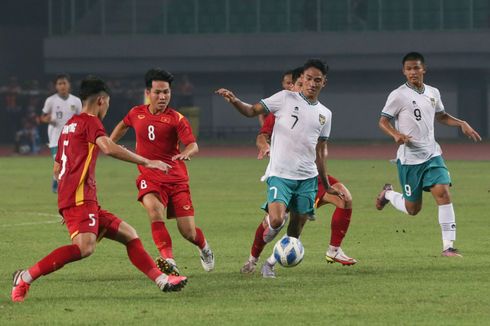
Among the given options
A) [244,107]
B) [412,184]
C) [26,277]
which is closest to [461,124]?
[412,184]

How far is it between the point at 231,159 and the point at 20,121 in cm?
1182

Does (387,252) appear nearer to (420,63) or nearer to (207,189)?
(420,63)

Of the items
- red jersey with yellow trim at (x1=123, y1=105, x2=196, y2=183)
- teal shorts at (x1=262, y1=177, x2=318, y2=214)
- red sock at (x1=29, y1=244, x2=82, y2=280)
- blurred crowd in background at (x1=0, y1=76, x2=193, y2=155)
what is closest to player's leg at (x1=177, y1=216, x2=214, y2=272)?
red jersey with yellow trim at (x1=123, y1=105, x2=196, y2=183)

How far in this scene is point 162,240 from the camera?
1233 centimetres

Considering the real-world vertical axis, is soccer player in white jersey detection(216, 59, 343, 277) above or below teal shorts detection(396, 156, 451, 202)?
above

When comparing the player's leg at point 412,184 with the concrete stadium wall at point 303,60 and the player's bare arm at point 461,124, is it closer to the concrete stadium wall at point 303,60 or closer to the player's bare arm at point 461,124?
the player's bare arm at point 461,124

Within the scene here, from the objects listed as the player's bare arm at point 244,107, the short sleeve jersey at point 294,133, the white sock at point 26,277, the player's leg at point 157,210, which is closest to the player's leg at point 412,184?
the short sleeve jersey at point 294,133

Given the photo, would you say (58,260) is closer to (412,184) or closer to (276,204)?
(276,204)

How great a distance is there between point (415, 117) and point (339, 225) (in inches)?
66.6

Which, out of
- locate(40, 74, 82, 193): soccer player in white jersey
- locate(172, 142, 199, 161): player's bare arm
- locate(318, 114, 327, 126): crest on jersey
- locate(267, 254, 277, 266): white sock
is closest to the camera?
locate(172, 142, 199, 161): player's bare arm

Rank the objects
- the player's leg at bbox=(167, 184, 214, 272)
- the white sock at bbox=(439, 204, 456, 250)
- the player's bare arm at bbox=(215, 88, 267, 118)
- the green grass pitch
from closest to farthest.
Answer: the green grass pitch → the player's bare arm at bbox=(215, 88, 267, 118) → the player's leg at bbox=(167, 184, 214, 272) → the white sock at bbox=(439, 204, 456, 250)

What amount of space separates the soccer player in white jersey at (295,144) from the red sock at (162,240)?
890mm

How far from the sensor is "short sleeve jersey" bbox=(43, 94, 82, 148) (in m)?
25.2

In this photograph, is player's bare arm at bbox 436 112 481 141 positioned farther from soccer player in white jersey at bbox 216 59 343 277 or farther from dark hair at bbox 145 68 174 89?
dark hair at bbox 145 68 174 89
